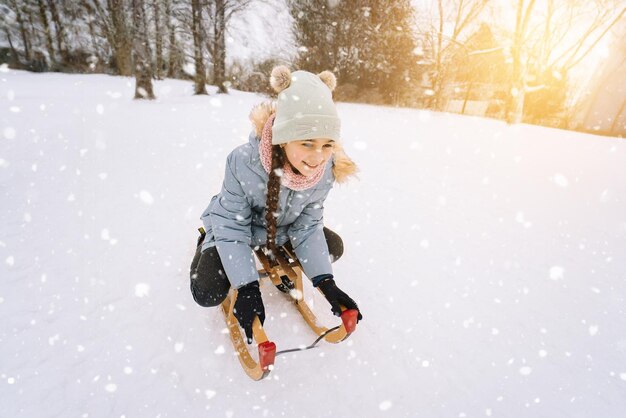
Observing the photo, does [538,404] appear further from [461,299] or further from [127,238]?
[127,238]

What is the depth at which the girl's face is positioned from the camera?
61.9 inches

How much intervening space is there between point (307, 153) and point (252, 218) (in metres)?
0.62

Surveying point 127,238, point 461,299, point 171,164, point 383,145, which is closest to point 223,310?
point 127,238

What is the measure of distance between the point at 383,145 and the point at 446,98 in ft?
35.9

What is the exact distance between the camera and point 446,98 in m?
15.2

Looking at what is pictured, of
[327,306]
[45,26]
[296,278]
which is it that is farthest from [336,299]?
[45,26]

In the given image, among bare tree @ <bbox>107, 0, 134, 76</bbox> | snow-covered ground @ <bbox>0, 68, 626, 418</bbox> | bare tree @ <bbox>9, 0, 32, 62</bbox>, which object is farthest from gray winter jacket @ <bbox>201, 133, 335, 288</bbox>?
bare tree @ <bbox>9, 0, 32, 62</bbox>

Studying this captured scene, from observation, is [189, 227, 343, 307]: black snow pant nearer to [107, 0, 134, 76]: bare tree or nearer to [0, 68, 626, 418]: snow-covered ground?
[0, 68, 626, 418]: snow-covered ground

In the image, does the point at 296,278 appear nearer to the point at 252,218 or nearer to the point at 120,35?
the point at 252,218

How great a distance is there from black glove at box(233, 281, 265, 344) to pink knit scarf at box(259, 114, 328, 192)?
1.90ft

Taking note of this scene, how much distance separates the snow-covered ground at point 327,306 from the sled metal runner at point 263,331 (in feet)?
0.26

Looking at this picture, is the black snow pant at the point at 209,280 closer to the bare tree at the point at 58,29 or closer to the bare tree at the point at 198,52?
the bare tree at the point at 198,52

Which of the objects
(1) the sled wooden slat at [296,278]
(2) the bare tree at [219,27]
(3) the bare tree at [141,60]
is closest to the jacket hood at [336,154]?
(1) the sled wooden slat at [296,278]

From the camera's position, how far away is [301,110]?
1.50 metres
